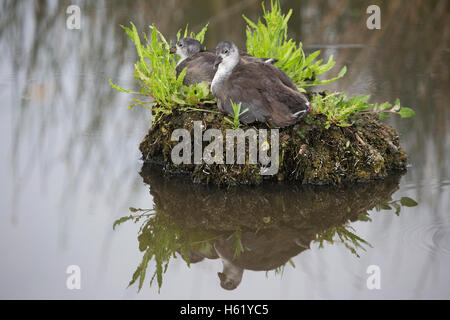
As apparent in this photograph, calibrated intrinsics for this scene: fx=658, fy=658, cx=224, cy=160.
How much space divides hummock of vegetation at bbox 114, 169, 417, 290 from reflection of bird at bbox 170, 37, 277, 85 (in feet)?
2.61

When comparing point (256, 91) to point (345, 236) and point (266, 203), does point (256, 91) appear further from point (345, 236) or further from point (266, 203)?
point (345, 236)

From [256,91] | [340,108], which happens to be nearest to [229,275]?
[256,91]

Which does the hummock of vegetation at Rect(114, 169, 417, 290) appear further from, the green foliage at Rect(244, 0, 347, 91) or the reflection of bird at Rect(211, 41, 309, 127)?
the green foliage at Rect(244, 0, 347, 91)

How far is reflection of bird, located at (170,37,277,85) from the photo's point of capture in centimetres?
462

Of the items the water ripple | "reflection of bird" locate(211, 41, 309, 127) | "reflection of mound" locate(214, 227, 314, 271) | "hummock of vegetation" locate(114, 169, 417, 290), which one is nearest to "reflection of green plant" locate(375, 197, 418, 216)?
"hummock of vegetation" locate(114, 169, 417, 290)

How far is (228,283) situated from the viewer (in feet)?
9.86

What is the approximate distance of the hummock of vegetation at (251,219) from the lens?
3334 mm

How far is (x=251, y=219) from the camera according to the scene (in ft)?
12.2

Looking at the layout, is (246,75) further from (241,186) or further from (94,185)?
(94,185)

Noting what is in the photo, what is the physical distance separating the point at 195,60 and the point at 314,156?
48.2 inches

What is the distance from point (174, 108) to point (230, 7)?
13.4 feet

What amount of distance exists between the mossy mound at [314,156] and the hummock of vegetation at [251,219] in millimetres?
71

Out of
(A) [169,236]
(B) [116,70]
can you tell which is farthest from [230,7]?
(A) [169,236]

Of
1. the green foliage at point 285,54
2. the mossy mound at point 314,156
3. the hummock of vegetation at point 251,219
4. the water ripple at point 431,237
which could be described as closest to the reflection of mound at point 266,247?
the hummock of vegetation at point 251,219
